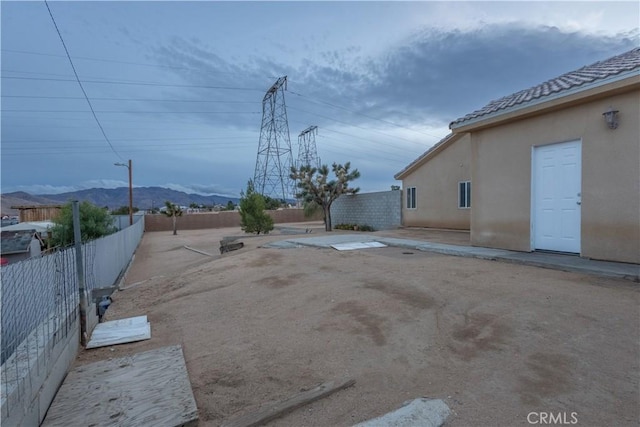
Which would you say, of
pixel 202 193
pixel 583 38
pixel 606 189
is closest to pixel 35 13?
pixel 606 189

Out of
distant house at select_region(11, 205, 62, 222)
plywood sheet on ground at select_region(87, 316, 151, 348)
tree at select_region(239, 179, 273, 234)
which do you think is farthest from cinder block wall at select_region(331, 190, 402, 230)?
distant house at select_region(11, 205, 62, 222)

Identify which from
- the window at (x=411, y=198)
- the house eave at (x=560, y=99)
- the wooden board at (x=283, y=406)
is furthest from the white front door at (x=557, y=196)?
the window at (x=411, y=198)

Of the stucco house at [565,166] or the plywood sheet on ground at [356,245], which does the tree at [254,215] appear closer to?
the plywood sheet on ground at [356,245]

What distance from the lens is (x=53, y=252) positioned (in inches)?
156

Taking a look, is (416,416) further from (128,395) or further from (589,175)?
(589,175)

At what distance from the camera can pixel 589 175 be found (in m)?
6.33

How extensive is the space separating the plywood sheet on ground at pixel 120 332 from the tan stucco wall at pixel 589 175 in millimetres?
7250

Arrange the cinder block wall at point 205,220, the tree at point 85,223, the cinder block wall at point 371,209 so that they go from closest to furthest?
1. the tree at point 85,223
2. the cinder block wall at point 371,209
3. the cinder block wall at point 205,220

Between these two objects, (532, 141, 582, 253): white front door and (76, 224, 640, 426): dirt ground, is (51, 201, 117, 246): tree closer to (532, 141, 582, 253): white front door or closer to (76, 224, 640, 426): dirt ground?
(76, 224, 640, 426): dirt ground

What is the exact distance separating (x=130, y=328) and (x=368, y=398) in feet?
10.1

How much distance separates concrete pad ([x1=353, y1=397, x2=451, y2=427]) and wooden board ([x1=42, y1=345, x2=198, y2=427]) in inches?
47.8

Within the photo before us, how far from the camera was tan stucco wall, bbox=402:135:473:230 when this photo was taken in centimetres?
1479

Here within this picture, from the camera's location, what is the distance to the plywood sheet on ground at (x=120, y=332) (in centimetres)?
379

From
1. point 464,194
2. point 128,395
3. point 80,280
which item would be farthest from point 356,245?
point 128,395
